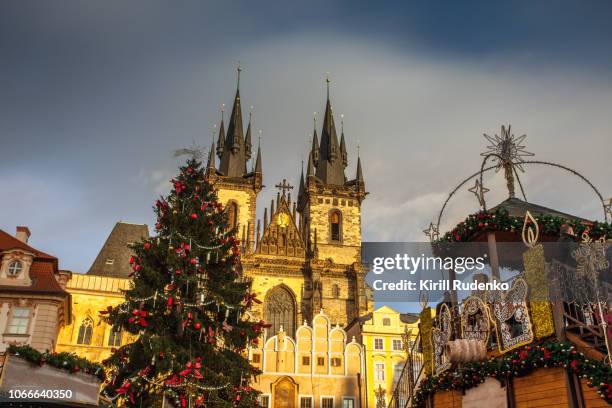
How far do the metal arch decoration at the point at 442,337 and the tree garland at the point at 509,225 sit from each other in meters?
1.62

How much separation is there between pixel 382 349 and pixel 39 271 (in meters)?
19.5

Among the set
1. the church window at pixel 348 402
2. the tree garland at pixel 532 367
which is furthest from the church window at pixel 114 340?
the tree garland at pixel 532 367

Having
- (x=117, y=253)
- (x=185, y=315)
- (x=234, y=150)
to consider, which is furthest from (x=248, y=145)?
(x=185, y=315)

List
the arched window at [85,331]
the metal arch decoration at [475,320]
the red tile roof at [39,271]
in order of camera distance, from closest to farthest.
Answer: the metal arch decoration at [475,320] → the red tile roof at [39,271] → the arched window at [85,331]

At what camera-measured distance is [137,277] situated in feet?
46.9

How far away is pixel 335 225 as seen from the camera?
48531 mm

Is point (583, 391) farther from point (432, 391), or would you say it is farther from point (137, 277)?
point (137, 277)

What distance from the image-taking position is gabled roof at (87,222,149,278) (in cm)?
3216

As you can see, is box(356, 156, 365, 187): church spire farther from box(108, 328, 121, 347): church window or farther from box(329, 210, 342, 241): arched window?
box(108, 328, 121, 347): church window

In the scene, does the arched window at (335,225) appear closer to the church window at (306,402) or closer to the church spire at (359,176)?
the church spire at (359,176)

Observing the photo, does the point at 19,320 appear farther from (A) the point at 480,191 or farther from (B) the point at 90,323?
(A) the point at 480,191

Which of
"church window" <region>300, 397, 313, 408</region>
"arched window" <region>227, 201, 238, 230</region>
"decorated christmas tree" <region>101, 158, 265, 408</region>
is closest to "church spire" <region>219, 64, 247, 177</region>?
"arched window" <region>227, 201, 238, 230</region>

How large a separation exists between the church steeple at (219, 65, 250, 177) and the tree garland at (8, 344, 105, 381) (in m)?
40.8

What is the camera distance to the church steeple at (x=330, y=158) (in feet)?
169
